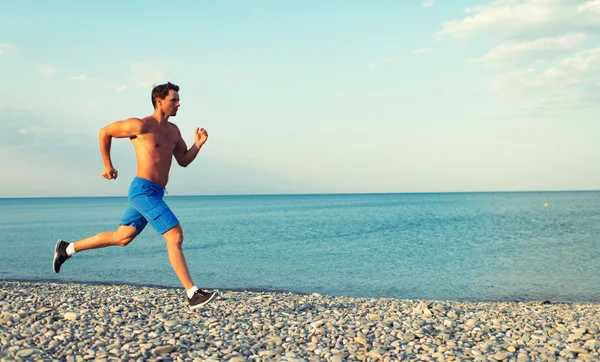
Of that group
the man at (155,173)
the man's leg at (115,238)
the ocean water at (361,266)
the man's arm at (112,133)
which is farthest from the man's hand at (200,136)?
the ocean water at (361,266)

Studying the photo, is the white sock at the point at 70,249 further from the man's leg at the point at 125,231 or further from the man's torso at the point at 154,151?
the man's torso at the point at 154,151

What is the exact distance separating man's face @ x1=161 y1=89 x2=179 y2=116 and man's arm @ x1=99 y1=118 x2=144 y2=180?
362mm

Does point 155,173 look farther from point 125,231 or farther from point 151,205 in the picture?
point 125,231

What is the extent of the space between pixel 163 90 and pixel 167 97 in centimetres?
A: 11

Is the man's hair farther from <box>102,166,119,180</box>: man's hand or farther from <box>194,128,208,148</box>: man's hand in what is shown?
<box>102,166,119,180</box>: man's hand

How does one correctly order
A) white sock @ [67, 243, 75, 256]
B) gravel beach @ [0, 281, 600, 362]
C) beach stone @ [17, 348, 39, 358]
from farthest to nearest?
white sock @ [67, 243, 75, 256] → gravel beach @ [0, 281, 600, 362] → beach stone @ [17, 348, 39, 358]

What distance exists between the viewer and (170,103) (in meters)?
6.43

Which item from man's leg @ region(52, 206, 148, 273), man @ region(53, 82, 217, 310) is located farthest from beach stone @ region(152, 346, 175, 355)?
man's leg @ region(52, 206, 148, 273)

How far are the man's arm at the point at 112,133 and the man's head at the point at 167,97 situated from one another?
35 centimetres

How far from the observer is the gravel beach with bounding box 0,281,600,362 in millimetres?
5293

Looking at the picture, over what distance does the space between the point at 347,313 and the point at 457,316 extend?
5.10 feet


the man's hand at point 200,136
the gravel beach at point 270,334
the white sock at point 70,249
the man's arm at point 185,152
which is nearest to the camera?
the gravel beach at point 270,334

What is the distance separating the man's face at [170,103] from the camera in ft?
21.1

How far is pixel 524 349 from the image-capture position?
18.8 ft
